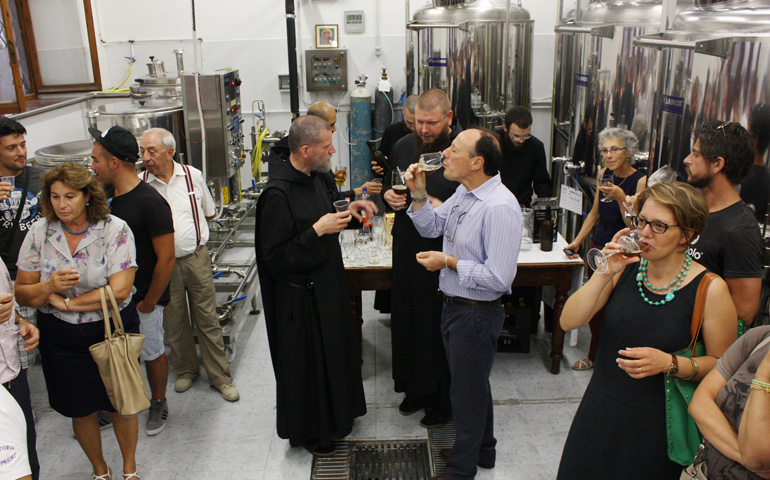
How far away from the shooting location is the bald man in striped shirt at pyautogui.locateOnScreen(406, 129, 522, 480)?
249 cm

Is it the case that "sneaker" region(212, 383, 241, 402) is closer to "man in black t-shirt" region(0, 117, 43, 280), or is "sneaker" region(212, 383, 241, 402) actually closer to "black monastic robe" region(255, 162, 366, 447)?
"black monastic robe" region(255, 162, 366, 447)

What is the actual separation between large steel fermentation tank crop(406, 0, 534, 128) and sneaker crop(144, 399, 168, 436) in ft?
11.5

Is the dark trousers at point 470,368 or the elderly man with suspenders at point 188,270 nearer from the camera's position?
the dark trousers at point 470,368

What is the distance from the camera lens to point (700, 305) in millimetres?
1808

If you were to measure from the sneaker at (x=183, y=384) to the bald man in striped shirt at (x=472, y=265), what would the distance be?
6.13ft

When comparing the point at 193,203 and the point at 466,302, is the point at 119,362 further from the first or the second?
the point at 466,302

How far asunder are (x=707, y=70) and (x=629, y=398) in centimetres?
158

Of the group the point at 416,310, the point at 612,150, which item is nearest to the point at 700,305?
the point at 416,310

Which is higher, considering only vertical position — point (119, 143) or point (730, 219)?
point (119, 143)

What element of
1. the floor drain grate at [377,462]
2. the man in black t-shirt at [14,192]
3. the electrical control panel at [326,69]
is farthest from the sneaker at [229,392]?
the electrical control panel at [326,69]

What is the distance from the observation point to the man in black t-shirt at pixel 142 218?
9.71ft

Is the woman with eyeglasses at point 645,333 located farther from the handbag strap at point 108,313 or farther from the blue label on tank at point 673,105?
the handbag strap at point 108,313

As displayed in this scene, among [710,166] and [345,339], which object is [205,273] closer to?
[345,339]

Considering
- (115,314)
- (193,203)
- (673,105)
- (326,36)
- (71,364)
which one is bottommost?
(71,364)
